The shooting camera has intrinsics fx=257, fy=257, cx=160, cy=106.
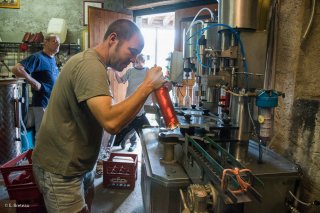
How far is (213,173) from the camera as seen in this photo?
0.81 meters

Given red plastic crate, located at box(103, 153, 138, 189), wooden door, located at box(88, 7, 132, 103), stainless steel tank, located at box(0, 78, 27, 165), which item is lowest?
red plastic crate, located at box(103, 153, 138, 189)

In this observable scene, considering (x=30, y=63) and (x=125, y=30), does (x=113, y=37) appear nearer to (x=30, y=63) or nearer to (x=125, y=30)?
(x=125, y=30)

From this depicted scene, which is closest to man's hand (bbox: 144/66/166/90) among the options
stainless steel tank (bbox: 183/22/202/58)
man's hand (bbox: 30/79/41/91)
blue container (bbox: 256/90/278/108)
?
blue container (bbox: 256/90/278/108)

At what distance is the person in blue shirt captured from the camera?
9.30 feet

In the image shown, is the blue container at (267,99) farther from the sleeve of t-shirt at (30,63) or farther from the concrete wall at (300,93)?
the sleeve of t-shirt at (30,63)

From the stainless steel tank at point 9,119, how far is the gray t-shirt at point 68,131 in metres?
1.91

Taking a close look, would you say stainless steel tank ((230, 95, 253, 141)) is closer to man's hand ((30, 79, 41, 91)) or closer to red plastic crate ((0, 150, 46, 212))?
red plastic crate ((0, 150, 46, 212))

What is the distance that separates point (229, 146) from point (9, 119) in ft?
8.31

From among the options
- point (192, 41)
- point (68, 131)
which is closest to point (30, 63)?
point (192, 41)

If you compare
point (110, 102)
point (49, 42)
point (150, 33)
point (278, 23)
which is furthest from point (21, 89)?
point (150, 33)

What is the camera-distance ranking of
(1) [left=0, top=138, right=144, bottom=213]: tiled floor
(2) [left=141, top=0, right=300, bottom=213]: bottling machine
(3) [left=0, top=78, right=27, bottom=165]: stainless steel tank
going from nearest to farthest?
(2) [left=141, top=0, right=300, bottom=213]: bottling machine
(1) [left=0, top=138, right=144, bottom=213]: tiled floor
(3) [left=0, top=78, right=27, bottom=165]: stainless steel tank

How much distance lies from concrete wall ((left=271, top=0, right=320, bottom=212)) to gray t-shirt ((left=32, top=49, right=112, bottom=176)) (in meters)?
0.96

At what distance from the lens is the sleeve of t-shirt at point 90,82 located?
2.97 ft

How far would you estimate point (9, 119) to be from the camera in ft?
9.21
